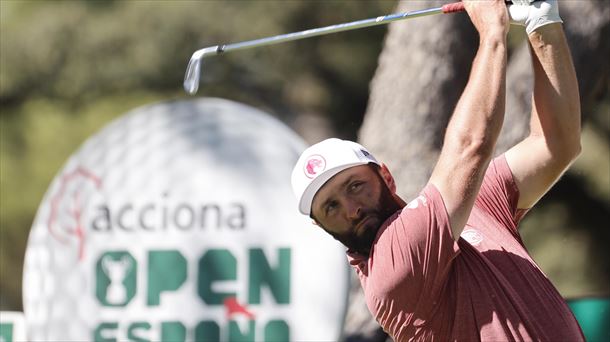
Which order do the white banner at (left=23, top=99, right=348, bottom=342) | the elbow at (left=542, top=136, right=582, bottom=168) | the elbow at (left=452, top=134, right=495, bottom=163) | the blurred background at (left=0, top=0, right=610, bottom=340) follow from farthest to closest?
the blurred background at (left=0, top=0, right=610, bottom=340) → the white banner at (left=23, top=99, right=348, bottom=342) → the elbow at (left=542, top=136, right=582, bottom=168) → the elbow at (left=452, top=134, right=495, bottom=163)

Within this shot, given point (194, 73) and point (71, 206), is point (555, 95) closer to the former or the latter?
point (194, 73)

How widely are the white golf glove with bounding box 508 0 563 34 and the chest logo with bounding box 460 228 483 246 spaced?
0.44 metres

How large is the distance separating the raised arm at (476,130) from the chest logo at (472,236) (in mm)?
184

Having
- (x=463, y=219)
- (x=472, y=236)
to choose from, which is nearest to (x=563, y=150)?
(x=472, y=236)

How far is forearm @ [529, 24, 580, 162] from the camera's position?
2.33m

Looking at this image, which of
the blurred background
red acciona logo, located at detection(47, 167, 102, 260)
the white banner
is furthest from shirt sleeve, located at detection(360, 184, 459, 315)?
the blurred background

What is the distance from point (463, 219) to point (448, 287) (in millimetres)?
166

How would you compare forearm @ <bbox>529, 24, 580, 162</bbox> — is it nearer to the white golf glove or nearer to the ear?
the white golf glove

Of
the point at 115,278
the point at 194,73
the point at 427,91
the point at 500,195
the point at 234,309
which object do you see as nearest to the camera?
the point at 500,195

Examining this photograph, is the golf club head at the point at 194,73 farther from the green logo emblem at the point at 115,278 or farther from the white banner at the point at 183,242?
the green logo emblem at the point at 115,278

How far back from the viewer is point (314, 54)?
5.61 metres

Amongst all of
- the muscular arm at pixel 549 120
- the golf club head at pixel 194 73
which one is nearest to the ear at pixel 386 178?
the muscular arm at pixel 549 120

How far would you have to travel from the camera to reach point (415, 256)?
7.27 ft

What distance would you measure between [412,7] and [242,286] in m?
1.07
